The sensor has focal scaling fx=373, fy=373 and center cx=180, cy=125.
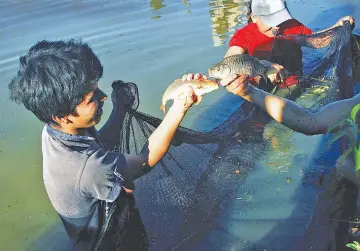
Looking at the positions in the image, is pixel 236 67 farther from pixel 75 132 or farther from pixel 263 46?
pixel 263 46

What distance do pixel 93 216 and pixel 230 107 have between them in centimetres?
412

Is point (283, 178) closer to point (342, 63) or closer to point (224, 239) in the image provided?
point (224, 239)

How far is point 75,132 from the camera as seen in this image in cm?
250

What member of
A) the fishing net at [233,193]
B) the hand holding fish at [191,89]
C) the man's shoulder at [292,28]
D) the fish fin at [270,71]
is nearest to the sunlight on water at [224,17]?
the man's shoulder at [292,28]

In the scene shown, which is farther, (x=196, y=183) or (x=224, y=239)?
(x=196, y=183)

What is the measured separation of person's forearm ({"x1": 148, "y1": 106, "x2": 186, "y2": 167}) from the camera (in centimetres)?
247

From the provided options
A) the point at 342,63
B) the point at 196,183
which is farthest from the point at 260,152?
the point at 342,63

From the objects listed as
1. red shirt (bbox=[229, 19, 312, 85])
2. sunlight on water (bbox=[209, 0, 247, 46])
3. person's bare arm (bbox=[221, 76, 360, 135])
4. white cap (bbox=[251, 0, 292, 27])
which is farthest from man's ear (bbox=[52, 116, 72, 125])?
sunlight on water (bbox=[209, 0, 247, 46])

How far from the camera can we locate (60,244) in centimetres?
392

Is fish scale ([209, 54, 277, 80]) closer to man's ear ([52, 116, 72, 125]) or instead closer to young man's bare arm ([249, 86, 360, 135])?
young man's bare arm ([249, 86, 360, 135])

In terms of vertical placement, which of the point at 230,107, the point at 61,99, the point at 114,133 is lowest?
the point at 230,107

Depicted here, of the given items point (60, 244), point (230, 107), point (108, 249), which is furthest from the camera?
point (230, 107)

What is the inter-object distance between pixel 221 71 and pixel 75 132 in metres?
1.48

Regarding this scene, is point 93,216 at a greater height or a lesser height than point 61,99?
lesser
